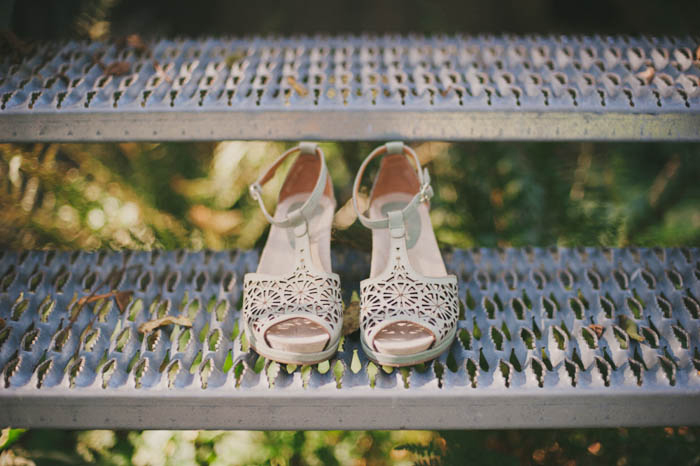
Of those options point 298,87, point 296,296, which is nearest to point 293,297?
point 296,296

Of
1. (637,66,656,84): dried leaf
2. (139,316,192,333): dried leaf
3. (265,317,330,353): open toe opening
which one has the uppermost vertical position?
(637,66,656,84): dried leaf

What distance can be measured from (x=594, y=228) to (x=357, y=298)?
0.72 meters

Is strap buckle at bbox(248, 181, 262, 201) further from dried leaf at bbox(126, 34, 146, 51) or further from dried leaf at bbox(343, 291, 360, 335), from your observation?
dried leaf at bbox(126, 34, 146, 51)

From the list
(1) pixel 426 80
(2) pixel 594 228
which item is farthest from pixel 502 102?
(2) pixel 594 228

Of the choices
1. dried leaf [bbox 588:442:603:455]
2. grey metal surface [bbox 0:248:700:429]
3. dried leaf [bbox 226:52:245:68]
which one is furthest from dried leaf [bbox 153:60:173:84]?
dried leaf [bbox 588:442:603:455]

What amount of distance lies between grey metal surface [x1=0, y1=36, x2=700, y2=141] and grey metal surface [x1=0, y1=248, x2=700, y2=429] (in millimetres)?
298

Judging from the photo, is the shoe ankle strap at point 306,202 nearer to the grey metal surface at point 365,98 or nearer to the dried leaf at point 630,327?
the grey metal surface at point 365,98

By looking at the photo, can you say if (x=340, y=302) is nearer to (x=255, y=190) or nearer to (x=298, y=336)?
A: (x=298, y=336)

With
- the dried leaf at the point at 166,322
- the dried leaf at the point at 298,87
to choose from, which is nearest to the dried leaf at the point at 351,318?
the dried leaf at the point at 166,322

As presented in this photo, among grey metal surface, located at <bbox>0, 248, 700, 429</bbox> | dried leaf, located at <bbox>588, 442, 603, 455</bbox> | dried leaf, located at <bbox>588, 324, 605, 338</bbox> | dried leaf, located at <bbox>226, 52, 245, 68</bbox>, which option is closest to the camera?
grey metal surface, located at <bbox>0, 248, 700, 429</bbox>

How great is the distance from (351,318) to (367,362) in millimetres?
107

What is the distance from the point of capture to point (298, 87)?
2.69 ft

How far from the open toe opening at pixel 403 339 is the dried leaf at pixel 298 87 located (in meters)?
0.39

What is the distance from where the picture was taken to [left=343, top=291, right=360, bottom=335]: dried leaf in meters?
0.84
